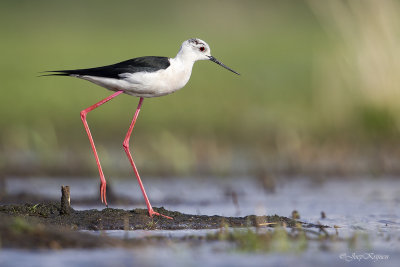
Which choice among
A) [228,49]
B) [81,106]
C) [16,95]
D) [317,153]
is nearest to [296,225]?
[317,153]

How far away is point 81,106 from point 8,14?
25.4 metres

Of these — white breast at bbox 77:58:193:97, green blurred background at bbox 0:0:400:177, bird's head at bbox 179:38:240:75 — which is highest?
green blurred background at bbox 0:0:400:177

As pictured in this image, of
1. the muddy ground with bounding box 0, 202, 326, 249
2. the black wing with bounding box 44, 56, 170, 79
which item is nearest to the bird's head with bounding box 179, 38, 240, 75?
the black wing with bounding box 44, 56, 170, 79

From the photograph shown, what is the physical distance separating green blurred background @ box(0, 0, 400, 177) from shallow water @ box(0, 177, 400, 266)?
2.29ft

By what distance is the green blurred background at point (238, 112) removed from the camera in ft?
37.3

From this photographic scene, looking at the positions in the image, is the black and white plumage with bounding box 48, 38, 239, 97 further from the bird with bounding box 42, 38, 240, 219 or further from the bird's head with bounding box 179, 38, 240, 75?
the bird's head with bounding box 179, 38, 240, 75

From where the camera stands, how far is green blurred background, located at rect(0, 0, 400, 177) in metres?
11.4

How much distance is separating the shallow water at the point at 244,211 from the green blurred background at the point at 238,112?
70cm

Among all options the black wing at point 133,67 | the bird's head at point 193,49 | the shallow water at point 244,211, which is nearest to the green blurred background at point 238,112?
the shallow water at point 244,211

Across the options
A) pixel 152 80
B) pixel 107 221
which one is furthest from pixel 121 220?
pixel 152 80

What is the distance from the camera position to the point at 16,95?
1748 cm

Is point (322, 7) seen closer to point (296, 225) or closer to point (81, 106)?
point (81, 106)

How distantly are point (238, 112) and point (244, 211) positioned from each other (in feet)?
24.7

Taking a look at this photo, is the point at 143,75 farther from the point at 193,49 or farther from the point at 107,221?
the point at 107,221
